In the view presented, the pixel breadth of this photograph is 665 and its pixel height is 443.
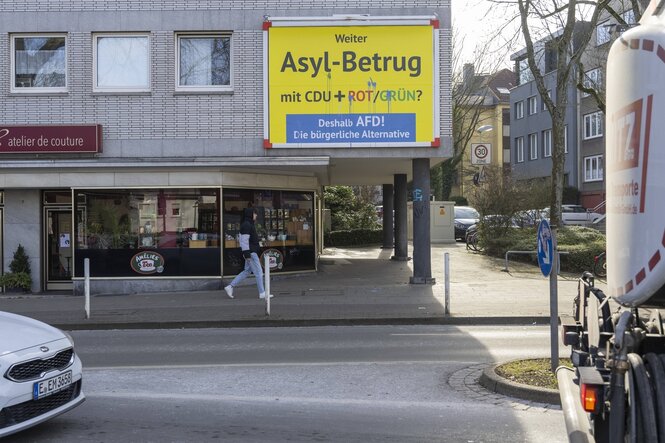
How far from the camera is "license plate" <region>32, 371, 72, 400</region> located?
4.96 meters

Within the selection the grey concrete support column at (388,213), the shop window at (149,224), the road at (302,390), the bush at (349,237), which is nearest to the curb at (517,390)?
the road at (302,390)

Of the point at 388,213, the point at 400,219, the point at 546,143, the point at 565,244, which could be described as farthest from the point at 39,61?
the point at 546,143

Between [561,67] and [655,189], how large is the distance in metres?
20.5

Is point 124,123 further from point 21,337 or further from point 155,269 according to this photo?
point 21,337

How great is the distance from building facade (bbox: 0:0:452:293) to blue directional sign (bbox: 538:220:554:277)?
858 cm

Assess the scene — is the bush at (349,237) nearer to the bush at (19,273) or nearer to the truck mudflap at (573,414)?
the bush at (19,273)

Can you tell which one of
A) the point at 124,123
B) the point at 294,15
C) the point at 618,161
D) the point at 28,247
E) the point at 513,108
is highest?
the point at 513,108

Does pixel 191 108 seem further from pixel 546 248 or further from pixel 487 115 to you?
pixel 487 115

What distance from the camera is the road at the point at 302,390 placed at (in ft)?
18.2

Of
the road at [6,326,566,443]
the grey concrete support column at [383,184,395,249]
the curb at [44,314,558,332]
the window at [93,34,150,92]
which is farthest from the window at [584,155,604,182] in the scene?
the road at [6,326,566,443]

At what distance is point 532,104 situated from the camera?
176 ft

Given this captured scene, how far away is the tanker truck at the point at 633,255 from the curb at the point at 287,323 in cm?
739

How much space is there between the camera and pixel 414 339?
32.6 ft

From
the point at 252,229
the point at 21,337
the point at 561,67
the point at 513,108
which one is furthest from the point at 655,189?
the point at 513,108
